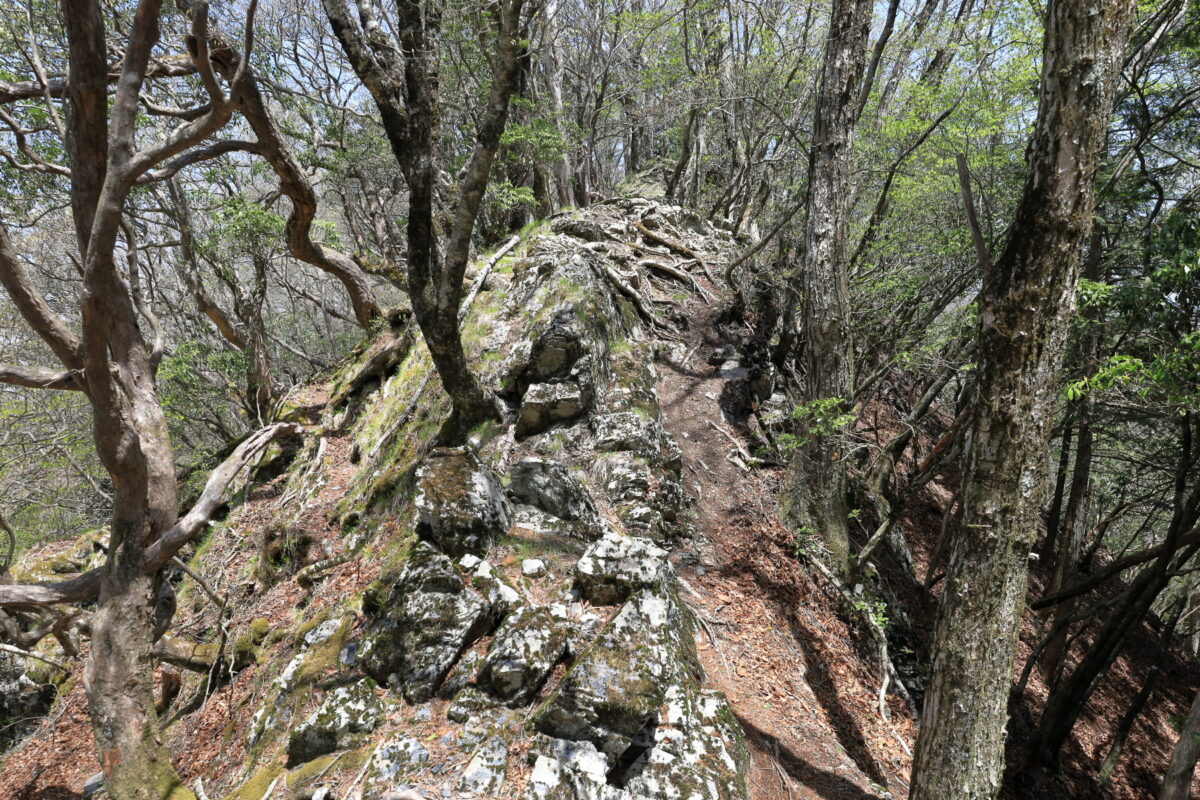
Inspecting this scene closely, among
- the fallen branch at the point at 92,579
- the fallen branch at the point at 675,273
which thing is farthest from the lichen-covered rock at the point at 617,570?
the fallen branch at the point at 675,273

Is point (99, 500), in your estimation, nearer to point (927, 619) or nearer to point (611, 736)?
point (611, 736)

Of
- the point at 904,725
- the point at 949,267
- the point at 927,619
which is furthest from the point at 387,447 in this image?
the point at 949,267

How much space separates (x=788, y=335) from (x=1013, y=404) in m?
6.24

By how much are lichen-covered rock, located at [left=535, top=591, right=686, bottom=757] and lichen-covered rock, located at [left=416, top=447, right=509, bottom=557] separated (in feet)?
5.23

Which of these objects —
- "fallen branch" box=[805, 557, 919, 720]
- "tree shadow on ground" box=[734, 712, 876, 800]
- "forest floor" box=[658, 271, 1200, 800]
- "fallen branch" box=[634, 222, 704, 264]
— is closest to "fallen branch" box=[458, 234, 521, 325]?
"fallen branch" box=[634, 222, 704, 264]

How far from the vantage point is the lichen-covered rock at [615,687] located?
→ 354 cm

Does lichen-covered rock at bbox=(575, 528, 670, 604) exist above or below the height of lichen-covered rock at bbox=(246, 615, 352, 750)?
above

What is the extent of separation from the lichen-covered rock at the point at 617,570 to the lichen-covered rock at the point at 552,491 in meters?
0.90

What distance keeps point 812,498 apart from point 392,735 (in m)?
5.31

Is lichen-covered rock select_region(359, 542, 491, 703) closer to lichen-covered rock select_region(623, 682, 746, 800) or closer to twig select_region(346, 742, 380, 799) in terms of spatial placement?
twig select_region(346, 742, 380, 799)

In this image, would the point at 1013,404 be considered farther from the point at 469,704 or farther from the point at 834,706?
the point at 469,704

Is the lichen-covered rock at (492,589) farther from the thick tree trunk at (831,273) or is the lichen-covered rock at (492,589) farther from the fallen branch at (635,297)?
the fallen branch at (635,297)

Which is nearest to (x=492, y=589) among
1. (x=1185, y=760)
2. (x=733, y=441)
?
(x=733, y=441)

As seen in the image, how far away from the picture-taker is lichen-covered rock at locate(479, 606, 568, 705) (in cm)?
391
